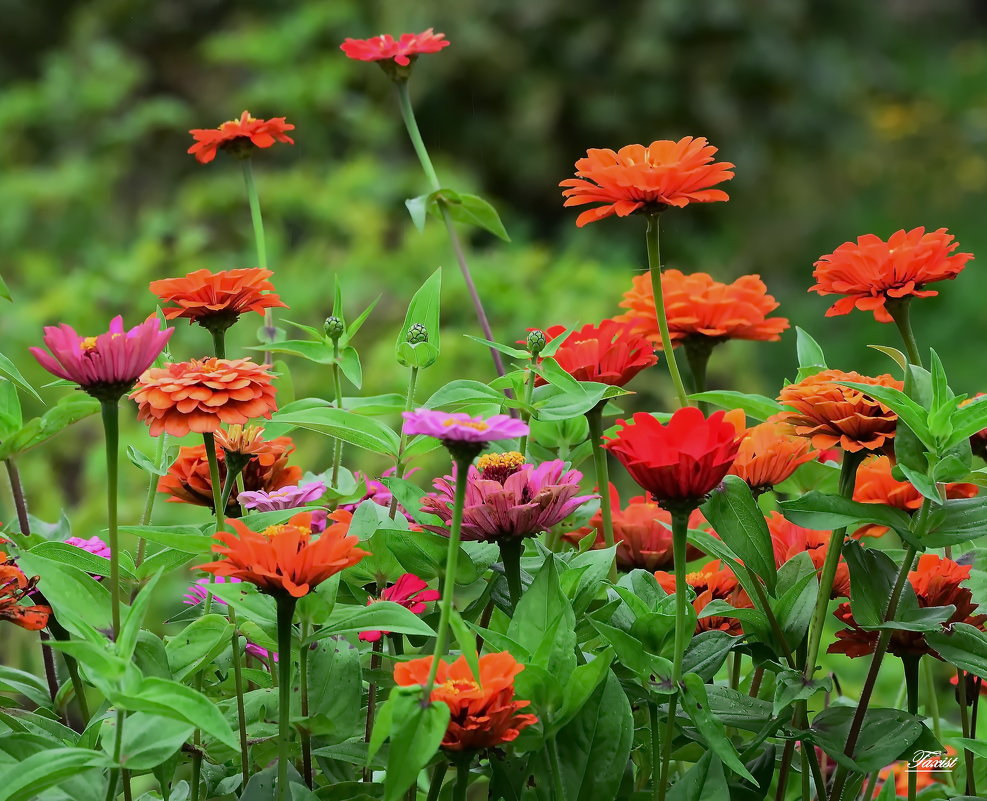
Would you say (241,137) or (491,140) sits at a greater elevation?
(241,137)

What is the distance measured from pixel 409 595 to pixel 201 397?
0.13 m

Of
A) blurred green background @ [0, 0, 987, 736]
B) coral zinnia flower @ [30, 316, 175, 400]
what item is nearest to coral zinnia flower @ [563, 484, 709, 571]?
coral zinnia flower @ [30, 316, 175, 400]

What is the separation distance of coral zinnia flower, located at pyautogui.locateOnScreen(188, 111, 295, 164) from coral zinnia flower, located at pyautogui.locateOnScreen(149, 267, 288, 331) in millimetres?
136

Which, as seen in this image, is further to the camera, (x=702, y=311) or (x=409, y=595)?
(x=702, y=311)

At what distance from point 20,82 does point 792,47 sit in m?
2.02

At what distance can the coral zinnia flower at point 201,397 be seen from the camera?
0.45 m

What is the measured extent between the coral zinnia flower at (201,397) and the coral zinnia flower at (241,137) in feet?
0.70

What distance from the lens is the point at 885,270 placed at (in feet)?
1.70

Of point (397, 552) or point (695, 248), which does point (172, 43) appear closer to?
point (695, 248)

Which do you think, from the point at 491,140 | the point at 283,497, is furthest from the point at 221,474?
the point at 491,140

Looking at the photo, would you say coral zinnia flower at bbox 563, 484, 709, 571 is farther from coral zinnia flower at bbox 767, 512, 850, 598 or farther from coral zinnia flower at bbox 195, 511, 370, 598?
coral zinnia flower at bbox 195, 511, 370, 598

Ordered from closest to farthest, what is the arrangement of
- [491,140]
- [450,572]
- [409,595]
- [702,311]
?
[450,572] → [409,595] → [702,311] → [491,140]

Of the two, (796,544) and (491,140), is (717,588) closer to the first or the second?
(796,544)

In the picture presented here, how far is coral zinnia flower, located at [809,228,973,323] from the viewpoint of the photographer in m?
0.51
